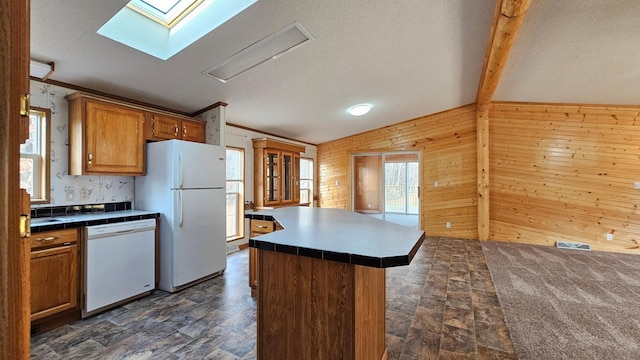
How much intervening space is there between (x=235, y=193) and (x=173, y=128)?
164 centimetres

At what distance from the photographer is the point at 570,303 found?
9.02 ft

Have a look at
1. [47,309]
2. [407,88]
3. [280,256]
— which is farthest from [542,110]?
[47,309]

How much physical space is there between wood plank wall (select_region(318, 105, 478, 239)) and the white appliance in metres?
4.37

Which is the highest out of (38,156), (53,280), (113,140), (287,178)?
(113,140)

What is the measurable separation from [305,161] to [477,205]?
402 centimetres

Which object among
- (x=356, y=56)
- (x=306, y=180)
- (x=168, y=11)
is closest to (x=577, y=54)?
(x=356, y=56)

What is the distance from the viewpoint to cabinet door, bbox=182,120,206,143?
357 centimetres

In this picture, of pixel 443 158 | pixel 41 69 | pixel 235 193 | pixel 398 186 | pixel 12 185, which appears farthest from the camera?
pixel 398 186

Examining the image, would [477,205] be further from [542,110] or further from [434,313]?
[434,313]

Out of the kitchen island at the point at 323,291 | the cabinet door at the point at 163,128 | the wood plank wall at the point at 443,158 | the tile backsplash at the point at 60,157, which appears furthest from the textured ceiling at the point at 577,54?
the tile backsplash at the point at 60,157

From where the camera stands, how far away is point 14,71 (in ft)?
1.66

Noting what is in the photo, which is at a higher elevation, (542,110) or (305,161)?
(542,110)

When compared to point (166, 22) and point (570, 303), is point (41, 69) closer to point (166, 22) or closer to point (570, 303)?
point (166, 22)

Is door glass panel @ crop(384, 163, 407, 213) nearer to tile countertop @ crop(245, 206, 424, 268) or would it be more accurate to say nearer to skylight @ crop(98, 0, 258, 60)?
tile countertop @ crop(245, 206, 424, 268)
